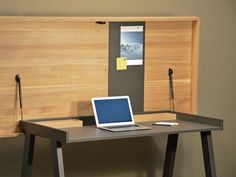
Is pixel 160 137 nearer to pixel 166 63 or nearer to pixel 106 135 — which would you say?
pixel 166 63

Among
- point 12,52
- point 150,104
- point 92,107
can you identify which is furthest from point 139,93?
point 12,52

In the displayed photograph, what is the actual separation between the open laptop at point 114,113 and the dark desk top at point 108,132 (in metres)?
0.07

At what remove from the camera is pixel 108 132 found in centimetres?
328

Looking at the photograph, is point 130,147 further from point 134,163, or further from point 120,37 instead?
point 120,37

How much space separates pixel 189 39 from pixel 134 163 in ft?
2.93

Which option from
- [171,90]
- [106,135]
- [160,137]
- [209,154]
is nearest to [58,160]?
[106,135]

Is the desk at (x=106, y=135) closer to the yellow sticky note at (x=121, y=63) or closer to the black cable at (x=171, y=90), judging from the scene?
the black cable at (x=171, y=90)

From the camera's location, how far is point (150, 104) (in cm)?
383

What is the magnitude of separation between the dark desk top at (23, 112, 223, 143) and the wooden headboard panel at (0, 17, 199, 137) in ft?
0.52

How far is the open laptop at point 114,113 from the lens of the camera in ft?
11.4

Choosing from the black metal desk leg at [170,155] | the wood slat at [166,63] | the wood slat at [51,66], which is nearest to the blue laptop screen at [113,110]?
the wood slat at [51,66]

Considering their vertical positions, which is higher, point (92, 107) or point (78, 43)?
point (78, 43)

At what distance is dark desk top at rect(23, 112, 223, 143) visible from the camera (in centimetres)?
307

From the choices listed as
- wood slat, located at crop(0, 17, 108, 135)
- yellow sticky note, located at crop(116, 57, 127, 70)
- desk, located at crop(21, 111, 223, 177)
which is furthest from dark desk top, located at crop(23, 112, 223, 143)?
yellow sticky note, located at crop(116, 57, 127, 70)
